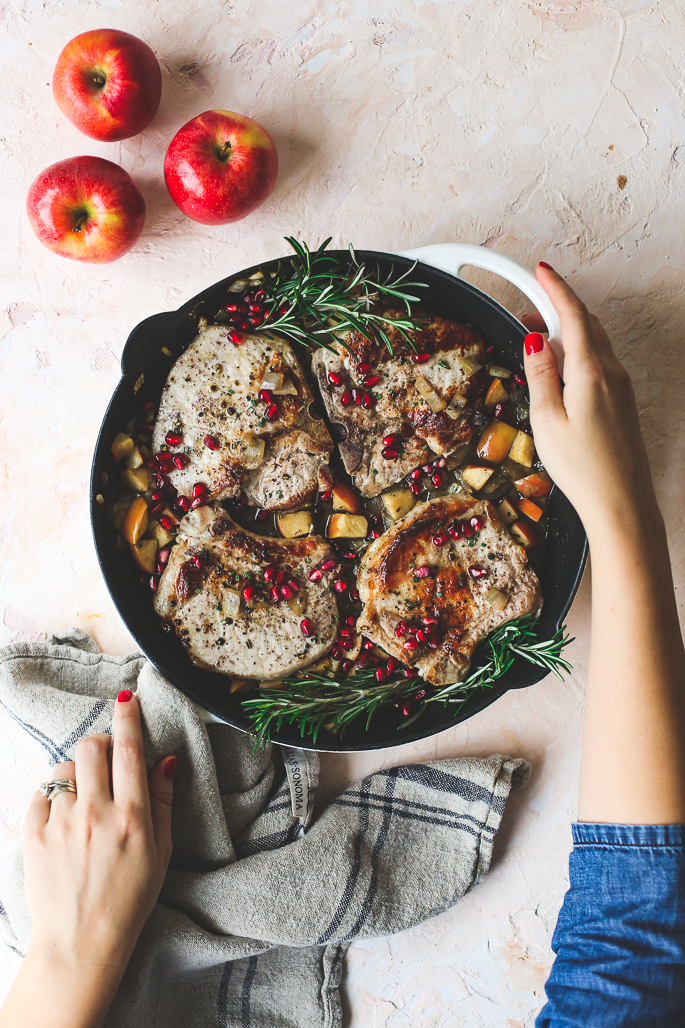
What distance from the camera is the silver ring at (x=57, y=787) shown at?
108 inches

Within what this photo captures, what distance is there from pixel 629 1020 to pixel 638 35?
11.7 ft

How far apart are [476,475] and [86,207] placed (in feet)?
6.19

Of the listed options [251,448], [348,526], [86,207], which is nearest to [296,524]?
[348,526]

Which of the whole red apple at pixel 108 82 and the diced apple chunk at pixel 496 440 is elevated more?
the whole red apple at pixel 108 82

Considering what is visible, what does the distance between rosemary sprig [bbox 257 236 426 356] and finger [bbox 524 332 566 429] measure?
45 centimetres

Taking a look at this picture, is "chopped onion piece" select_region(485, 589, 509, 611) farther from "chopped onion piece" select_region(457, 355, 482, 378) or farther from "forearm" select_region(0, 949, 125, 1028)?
"forearm" select_region(0, 949, 125, 1028)

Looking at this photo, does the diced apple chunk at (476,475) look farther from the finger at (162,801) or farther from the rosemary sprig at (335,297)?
the finger at (162,801)

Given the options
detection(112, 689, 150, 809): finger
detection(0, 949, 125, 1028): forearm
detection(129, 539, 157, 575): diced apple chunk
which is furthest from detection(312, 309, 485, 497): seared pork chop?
detection(0, 949, 125, 1028): forearm

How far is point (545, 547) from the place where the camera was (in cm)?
285

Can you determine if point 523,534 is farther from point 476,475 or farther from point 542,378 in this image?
point 542,378

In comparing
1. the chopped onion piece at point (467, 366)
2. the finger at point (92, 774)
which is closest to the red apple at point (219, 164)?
the chopped onion piece at point (467, 366)

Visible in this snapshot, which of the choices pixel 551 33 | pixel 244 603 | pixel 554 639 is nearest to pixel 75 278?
pixel 244 603

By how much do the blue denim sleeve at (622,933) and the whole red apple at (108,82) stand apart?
308 cm

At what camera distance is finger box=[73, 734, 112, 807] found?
8.76ft
